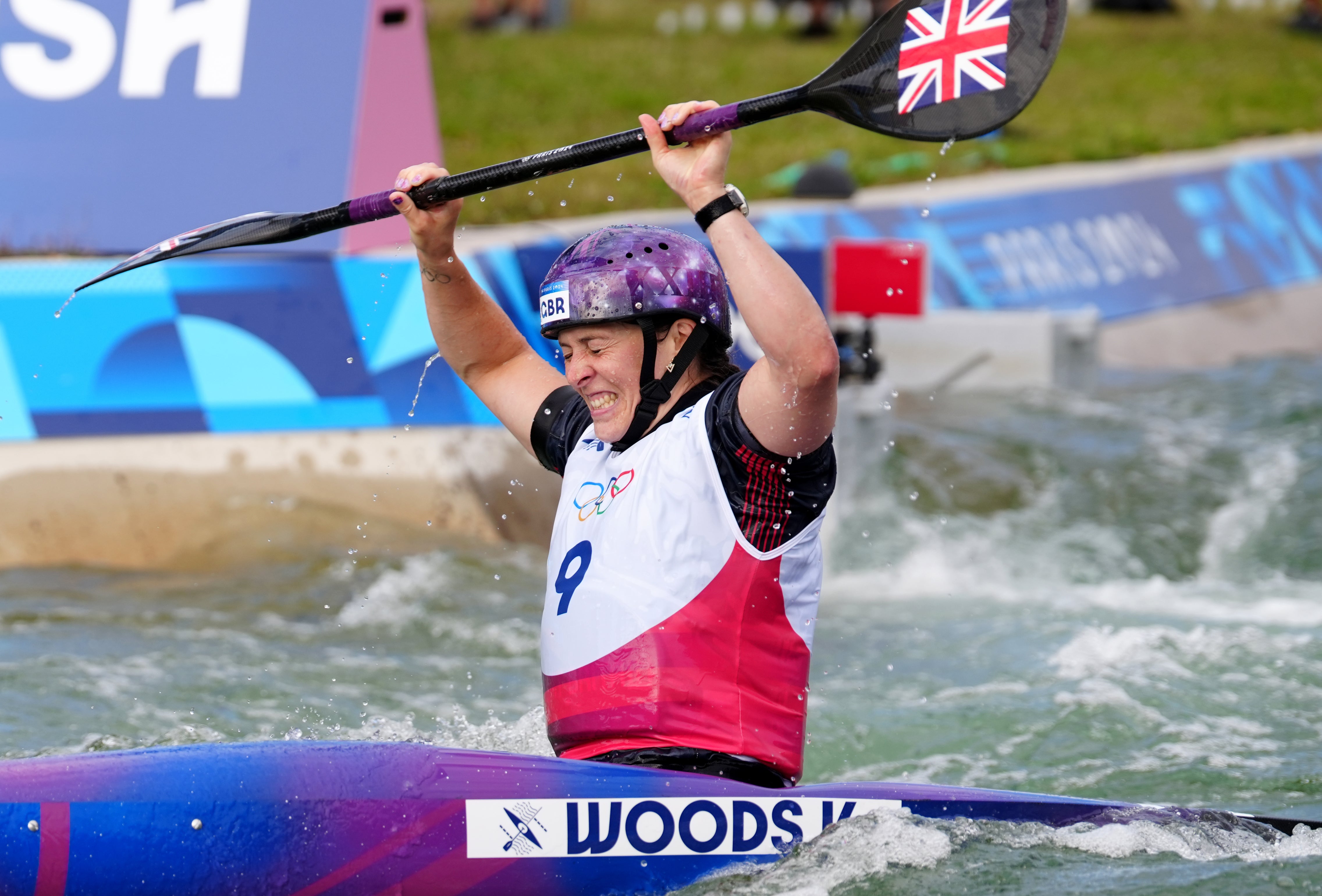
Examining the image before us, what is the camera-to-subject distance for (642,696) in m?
3.30

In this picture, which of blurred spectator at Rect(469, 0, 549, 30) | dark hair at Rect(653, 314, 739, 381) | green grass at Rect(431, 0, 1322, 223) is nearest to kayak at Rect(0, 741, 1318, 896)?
dark hair at Rect(653, 314, 739, 381)

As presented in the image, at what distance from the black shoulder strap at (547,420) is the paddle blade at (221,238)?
80 cm

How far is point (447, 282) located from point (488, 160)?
918 centimetres

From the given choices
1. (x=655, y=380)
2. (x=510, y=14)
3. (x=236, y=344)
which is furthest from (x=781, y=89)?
(x=655, y=380)

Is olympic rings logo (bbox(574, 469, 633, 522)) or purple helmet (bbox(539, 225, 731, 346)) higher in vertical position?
purple helmet (bbox(539, 225, 731, 346))

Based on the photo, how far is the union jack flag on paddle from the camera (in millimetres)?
3359

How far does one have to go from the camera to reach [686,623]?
329 cm

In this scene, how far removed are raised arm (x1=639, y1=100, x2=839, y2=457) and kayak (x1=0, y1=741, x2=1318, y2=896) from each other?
0.70m

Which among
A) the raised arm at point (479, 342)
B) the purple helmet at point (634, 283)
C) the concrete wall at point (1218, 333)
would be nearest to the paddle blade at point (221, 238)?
the raised arm at point (479, 342)

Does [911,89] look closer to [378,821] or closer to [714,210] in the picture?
[714,210]

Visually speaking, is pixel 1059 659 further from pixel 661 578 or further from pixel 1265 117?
pixel 1265 117

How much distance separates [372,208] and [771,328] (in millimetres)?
1228

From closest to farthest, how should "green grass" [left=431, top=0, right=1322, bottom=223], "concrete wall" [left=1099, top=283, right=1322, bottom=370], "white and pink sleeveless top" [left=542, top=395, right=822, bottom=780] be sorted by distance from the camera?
"white and pink sleeveless top" [left=542, top=395, right=822, bottom=780] → "concrete wall" [left=1099, top=283, right=1322, bottom=370] → "green grass" [left=431, top=0, right=1322, bottom=223]

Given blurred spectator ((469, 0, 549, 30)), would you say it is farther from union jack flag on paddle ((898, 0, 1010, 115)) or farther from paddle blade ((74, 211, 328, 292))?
union jack flag on paddle ((898, 0, 1010, 115))
